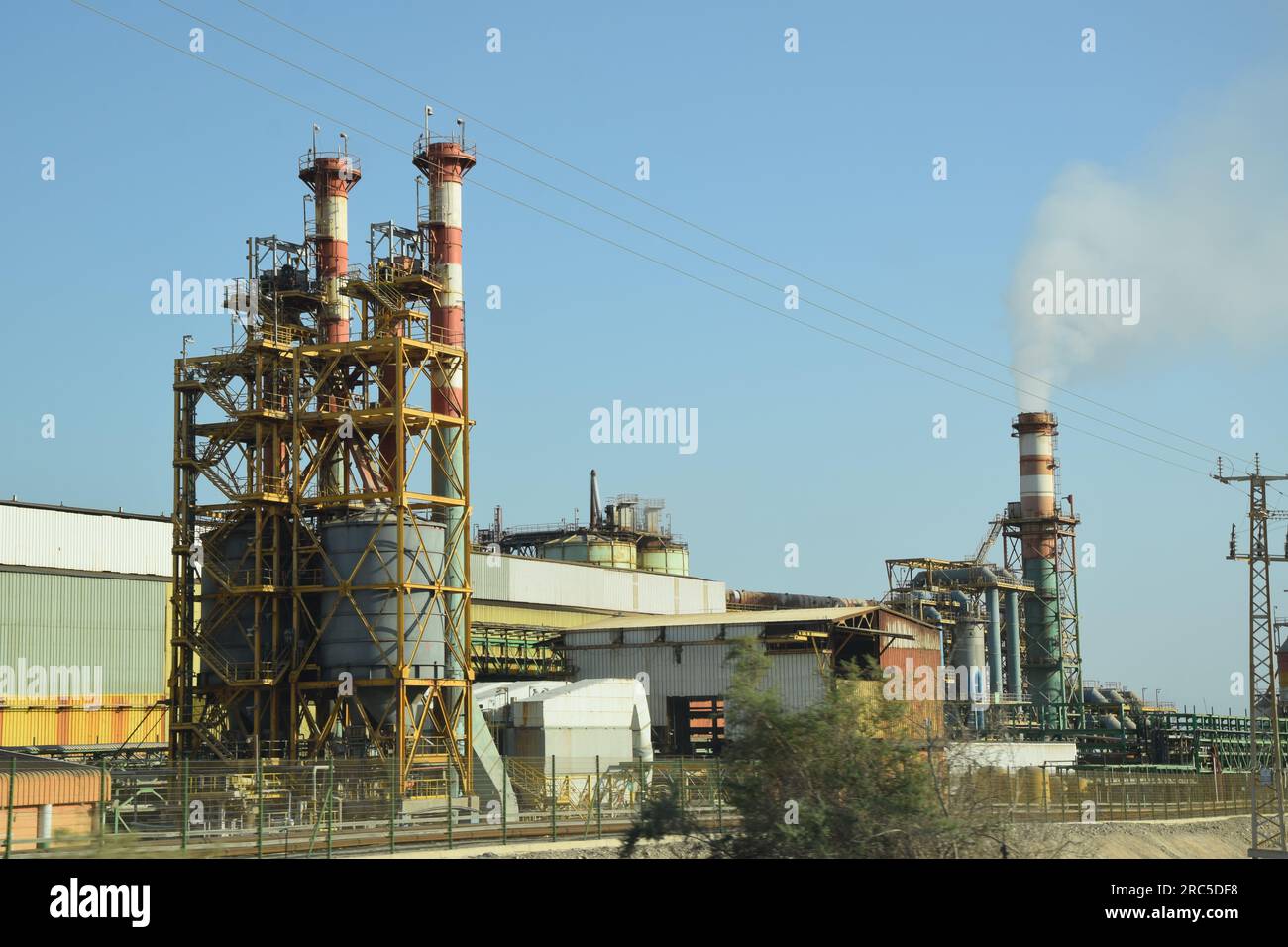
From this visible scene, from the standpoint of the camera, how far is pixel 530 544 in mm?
90188

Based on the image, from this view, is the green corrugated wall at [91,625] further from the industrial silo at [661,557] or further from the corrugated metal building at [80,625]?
the industrial silo at [661,557]

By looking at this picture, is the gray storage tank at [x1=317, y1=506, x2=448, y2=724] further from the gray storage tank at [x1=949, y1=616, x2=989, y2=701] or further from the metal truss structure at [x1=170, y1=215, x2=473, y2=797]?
the gray storage tank at [x1=949, y1=616, x2=989, y2=701]

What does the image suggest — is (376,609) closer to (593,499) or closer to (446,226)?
(446,226)

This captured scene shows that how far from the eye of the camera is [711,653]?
178 feet

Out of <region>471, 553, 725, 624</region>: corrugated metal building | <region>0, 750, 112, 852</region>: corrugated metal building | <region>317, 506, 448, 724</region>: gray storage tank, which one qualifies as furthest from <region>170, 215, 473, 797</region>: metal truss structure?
<region>471, 553, 725, 624</region>: corrugated metal building

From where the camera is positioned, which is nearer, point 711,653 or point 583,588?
point 711,653

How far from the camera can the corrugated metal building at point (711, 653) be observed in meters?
53.0

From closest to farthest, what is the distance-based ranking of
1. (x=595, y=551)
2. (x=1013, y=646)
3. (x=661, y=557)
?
(x=1013, y=646)
(x=595, y=551)
(x=661, y=557)

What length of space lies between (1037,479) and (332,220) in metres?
37.7

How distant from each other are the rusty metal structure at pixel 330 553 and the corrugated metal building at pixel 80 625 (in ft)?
19.8

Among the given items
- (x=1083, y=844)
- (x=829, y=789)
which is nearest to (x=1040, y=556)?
(x=1083, y=844)

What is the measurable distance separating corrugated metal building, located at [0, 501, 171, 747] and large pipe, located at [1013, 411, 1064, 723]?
42.1 meters
